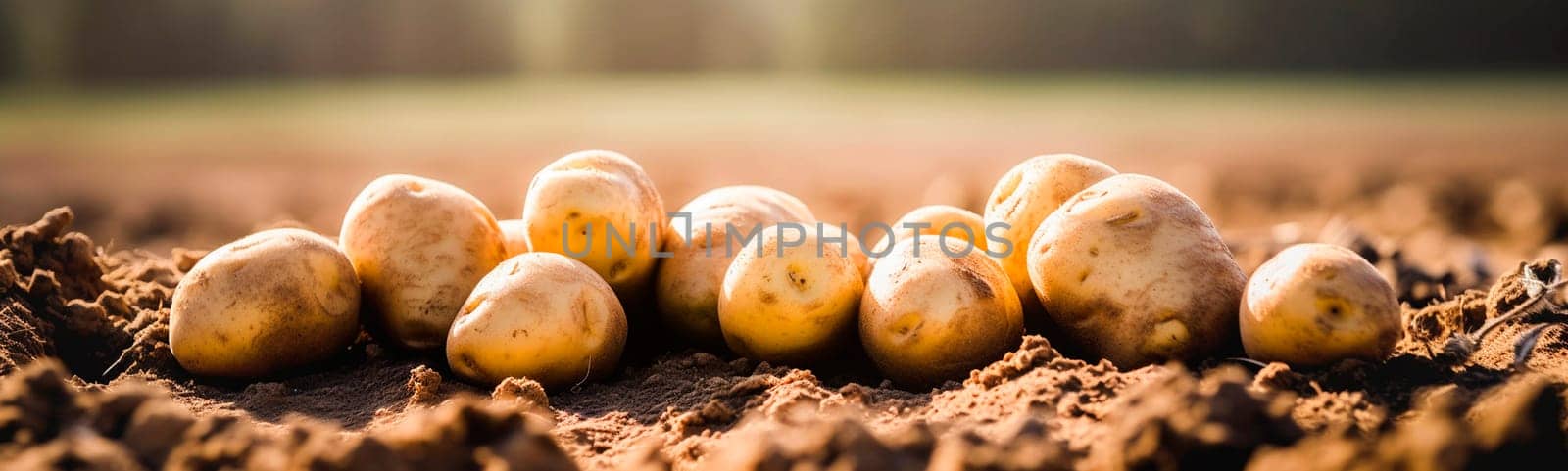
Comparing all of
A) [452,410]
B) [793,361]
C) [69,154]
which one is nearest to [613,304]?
[793,361]

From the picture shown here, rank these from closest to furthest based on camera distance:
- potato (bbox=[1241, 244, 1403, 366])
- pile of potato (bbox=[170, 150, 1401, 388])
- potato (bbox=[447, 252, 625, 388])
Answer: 1. potato (bbox=[1241, 244, 1403, 366])
2. pile of potato (bbox=[170, 150, 1401, 388])
3. potato (bbox=[447, 252, 625, 388])

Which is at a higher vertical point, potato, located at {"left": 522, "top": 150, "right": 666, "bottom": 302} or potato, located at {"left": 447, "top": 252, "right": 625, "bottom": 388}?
potato, located at {"left": 522, "top": 150, "right": 666, "bottom": 302}

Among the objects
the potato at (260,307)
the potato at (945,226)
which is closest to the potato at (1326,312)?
the potato at (945,226)

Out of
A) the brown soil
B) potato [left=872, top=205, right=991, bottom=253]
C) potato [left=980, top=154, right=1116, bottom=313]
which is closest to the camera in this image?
the brown soil

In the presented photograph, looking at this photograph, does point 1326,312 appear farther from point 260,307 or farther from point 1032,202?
point 260,307

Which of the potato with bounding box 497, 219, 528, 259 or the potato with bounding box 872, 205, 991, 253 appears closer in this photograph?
the potato with bounding box 872, 205, 991, 253

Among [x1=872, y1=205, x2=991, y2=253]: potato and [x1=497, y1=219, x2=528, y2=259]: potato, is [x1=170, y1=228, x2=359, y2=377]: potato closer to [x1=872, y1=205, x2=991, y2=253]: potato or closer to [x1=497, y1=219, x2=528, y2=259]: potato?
[x1=497, y1=219, x2=528, y2=259]: potato

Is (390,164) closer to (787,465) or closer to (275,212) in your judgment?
(275,212)

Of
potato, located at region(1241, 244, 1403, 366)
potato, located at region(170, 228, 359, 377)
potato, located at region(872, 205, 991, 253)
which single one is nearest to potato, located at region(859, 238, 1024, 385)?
potato, located at region(872, 205, 991, 253)
